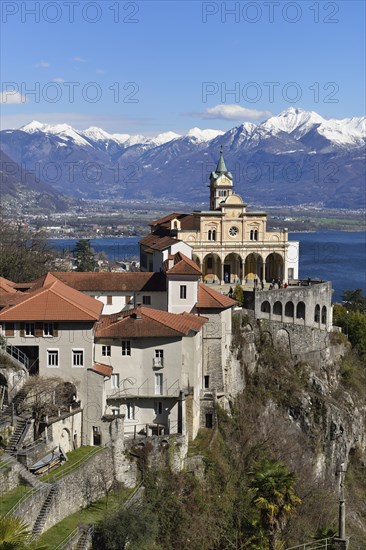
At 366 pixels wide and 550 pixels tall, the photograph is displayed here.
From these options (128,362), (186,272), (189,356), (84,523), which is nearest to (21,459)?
(84,523)

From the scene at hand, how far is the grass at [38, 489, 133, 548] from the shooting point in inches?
1270

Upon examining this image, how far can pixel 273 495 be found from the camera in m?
32.0

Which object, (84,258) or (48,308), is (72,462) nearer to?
(48,308)

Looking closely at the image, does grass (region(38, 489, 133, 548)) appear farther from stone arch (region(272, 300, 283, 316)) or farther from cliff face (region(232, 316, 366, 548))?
stone arch (region(272, 300, 283, 316))

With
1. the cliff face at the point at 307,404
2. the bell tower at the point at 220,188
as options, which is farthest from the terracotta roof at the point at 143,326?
the bell tower at the point at 220,188

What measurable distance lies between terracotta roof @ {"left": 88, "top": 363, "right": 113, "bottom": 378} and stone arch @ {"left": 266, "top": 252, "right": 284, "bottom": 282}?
3176cm

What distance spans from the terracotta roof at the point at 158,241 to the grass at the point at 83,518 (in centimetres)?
2306

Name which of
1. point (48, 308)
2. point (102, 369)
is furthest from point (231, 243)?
point (48, 308)

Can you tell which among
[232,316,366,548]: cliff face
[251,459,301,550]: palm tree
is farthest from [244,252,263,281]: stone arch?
[251,459,301,550]: palm tree

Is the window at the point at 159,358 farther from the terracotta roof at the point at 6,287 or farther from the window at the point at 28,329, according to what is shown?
the terracotta roof at the point at 6,287

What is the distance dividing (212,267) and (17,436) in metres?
36.8

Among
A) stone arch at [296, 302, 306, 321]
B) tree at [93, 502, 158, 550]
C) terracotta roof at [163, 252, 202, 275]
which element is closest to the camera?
tree at [93, 502, 158, 550]

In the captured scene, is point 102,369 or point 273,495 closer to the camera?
point 273,495

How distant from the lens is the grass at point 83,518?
32.2 metres
